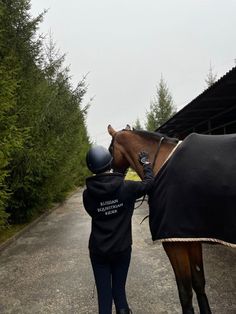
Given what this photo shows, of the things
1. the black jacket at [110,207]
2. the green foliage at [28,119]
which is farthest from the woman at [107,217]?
the green foliage at [28,119]

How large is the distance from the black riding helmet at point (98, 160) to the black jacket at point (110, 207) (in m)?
0.06

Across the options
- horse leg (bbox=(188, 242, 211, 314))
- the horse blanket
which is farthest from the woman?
horse leg (bbox=(188, 242, 211, 314))

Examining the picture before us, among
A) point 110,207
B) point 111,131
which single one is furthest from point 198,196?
point 111,131

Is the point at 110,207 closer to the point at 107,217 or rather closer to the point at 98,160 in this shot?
the point at 107,217

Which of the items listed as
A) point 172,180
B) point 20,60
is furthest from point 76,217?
point 172,180

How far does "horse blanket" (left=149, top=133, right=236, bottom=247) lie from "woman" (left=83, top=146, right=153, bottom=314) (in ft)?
0.73

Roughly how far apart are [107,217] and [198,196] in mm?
774

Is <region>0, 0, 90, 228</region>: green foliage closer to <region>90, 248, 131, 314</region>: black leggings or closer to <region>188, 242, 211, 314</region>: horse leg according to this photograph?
<region>90, 248, 131, 314</region>: black leggings

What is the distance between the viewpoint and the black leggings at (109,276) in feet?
9.20

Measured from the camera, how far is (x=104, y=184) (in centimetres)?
269

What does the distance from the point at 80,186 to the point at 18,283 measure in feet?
76.6

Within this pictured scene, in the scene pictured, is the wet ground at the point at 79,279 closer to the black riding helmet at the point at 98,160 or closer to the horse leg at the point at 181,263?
the horse leg at the point at 181,263

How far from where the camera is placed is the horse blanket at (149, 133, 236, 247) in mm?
2766

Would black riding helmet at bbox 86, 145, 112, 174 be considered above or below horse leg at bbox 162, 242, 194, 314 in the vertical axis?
above
